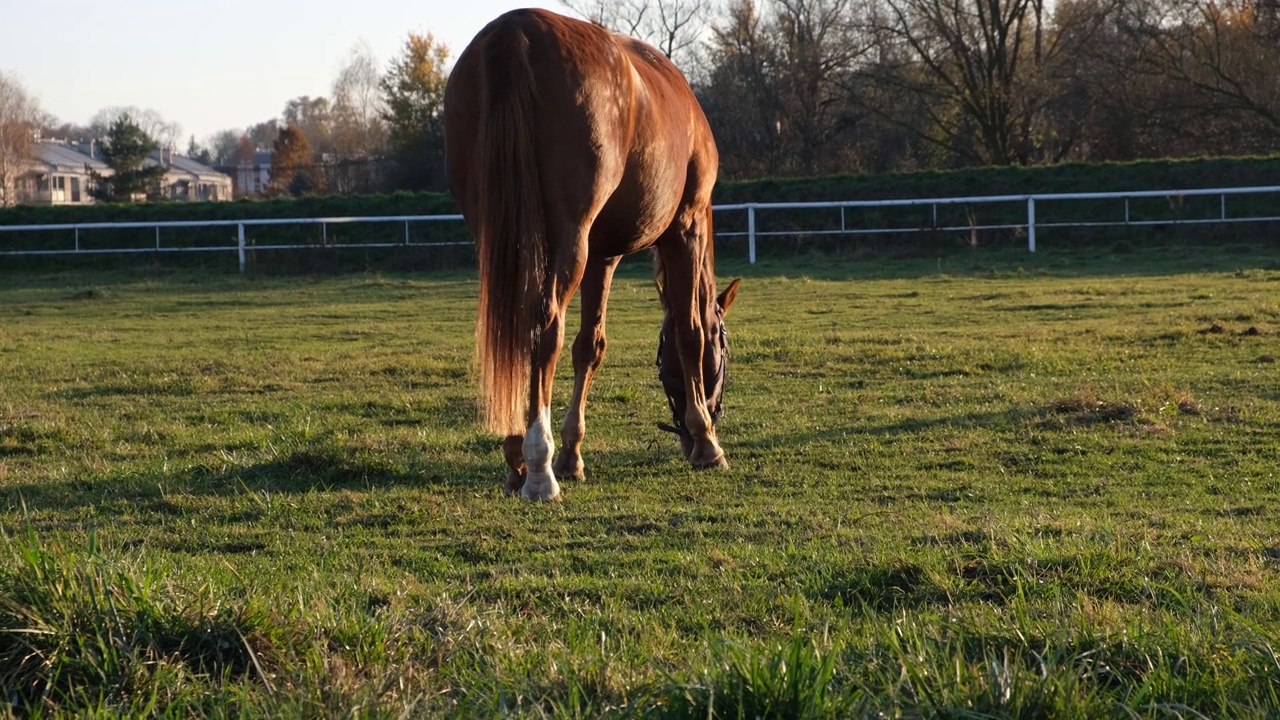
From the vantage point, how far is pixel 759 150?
3550cm

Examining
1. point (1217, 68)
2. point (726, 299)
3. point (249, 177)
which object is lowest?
point (726, 299)

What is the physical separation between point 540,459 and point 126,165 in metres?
48.7

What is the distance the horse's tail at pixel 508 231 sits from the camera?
4.83 m

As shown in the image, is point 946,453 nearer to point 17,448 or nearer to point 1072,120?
point 17,448

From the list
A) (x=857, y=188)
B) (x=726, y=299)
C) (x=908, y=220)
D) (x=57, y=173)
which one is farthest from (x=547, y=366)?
(x=57, y=173)

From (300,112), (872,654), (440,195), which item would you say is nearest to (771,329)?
(872,654)

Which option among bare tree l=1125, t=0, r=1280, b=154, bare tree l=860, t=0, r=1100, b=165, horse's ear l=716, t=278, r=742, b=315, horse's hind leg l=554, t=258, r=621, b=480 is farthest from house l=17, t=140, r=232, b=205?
horse's hind leg l=554, t=258, r=621, b=480

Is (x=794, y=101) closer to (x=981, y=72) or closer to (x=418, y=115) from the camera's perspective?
(x=981, y=72)

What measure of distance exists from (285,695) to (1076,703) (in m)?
1.50

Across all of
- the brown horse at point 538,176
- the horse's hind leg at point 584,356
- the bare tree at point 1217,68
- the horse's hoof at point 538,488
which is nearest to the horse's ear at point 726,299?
the horse's hind leg at point 584,356

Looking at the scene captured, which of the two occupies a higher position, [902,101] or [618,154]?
[902,101]

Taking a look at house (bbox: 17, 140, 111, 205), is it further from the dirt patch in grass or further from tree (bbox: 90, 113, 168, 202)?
the dirt patch in grass

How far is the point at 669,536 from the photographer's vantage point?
15.1ft

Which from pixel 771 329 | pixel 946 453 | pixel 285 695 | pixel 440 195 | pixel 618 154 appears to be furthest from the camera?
pixel 440 195
